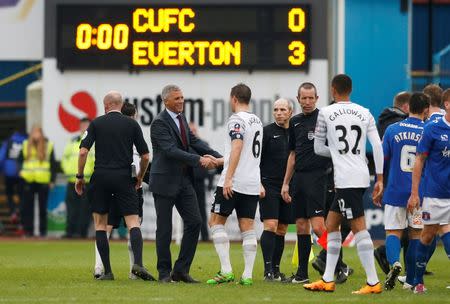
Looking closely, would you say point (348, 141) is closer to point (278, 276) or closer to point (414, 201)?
point (414, 201)

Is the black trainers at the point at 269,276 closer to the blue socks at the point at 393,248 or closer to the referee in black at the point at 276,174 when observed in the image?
the referee in black at the point at 276,174

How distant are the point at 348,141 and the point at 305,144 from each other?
166cm

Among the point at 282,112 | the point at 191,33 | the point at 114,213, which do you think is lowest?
the point at 114,213

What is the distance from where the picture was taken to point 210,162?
1395 centimetres

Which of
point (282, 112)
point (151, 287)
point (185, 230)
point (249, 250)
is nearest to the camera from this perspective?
point (151, 287)

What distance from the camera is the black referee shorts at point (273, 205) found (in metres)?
14.7

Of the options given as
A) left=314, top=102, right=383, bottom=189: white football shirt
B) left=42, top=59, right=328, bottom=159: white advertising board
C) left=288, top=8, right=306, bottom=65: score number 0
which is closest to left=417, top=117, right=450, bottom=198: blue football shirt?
left=314, top=102, right=383, bottom=189: white football shirt

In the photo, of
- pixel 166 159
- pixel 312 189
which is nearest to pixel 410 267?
pixel 312 189

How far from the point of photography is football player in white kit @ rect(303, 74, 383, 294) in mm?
12445

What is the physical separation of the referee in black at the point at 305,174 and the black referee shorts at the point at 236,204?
58 cm

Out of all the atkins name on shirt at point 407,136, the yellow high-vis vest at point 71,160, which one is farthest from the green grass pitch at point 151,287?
the yellow high-vis vest at point 71,160

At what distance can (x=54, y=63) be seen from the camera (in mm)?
25469

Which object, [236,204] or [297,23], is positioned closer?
[236,204]

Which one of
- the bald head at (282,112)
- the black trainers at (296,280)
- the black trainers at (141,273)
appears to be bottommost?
the black trainers at (296,280)
